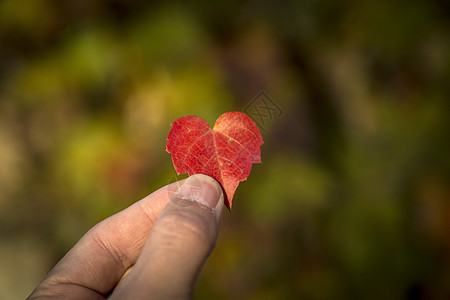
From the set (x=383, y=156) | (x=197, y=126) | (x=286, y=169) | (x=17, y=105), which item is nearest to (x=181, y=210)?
(x=197, y=126)

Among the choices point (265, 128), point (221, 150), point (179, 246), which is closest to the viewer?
point (179, 246)

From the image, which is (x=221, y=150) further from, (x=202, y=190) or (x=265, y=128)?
(x=265, y=128)

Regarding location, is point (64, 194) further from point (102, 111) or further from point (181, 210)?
point (181, 210)

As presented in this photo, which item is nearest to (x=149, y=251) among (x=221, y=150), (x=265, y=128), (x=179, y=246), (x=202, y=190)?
(x=179, y=246)

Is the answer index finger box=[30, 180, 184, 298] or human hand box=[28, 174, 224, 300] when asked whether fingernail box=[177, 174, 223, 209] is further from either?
index finger box=[30, 180, 184, 298]

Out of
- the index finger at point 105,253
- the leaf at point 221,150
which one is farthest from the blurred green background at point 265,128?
the leaf at point 221,150

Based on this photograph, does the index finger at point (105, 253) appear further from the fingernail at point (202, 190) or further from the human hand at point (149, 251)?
the fingernail at point (202, 190)
